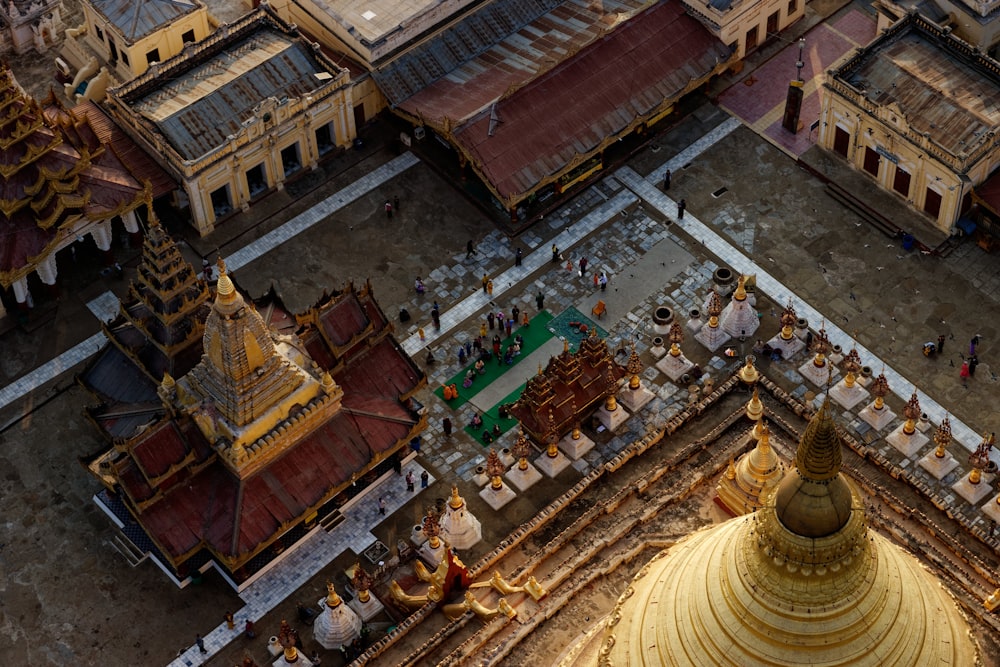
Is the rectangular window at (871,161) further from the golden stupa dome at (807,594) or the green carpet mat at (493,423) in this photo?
the golden stupa dome at (807,594)

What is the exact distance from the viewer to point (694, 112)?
409ft

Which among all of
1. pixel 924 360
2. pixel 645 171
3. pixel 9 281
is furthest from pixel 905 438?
pixel 9 281

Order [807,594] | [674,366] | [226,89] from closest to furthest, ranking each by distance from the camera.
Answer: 1. [807,594]
2. [674,366]
3. [226,89]

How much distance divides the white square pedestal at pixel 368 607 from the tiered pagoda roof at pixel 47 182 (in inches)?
1230

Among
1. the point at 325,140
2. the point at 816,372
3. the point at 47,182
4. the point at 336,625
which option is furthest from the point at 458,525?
the point at 325,140

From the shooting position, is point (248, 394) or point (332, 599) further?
point (248, 394)

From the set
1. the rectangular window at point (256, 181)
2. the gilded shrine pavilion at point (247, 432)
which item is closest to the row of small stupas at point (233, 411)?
the gilded shrine pavilion at point (247, 432)

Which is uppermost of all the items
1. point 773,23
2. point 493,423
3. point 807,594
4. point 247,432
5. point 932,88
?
point 807,594

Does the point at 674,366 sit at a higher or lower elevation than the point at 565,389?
lower

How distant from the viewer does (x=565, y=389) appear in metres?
104

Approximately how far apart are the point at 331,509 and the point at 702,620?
137ft

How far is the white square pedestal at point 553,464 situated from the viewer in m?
105

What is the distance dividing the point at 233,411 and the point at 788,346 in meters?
35.2

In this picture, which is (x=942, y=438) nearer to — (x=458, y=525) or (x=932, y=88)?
(x=932, y=88)
